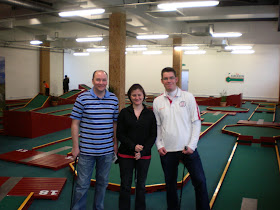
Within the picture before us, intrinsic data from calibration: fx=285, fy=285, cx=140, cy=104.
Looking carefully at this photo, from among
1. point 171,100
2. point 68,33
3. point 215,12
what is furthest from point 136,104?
point 68,33

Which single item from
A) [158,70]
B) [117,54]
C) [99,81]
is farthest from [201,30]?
[99,81]

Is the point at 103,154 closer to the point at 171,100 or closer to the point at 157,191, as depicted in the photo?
the point at 171,100

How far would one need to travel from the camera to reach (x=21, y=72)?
17.2 metres

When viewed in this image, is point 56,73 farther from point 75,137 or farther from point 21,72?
point 75,137

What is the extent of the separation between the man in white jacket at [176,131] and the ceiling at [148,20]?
18.3 feet

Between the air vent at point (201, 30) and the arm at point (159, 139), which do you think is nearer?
the arm at point (159, 139)

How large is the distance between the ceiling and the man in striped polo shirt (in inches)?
222

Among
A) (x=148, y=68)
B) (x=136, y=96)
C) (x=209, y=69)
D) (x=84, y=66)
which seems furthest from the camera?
(x=84, y=66)

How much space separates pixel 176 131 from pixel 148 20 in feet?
33.0

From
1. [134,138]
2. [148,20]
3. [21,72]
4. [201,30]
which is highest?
[148,20]

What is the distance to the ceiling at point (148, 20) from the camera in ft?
31.5

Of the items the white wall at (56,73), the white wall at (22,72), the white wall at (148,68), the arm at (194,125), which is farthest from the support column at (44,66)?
the arm at (194,125)

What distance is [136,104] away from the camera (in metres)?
2.86

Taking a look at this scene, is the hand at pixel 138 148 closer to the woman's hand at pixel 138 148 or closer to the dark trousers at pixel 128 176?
the woman's hand at pixel 138 148
